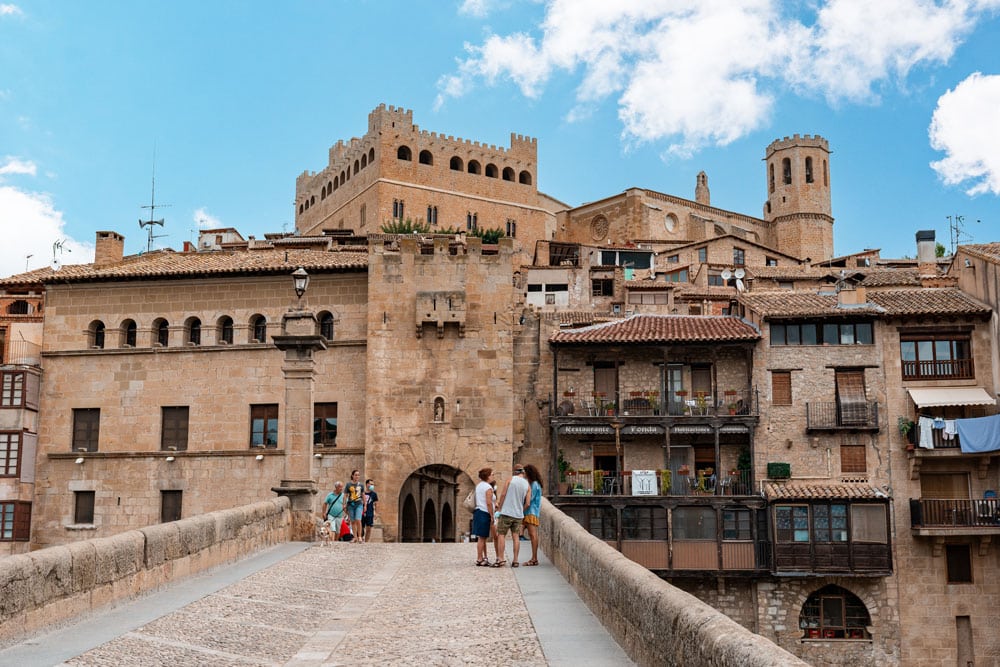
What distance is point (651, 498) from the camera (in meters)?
37.7

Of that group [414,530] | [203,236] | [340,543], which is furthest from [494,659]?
[203,236]

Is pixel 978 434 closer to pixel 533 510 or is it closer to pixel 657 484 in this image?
pixel 657 484

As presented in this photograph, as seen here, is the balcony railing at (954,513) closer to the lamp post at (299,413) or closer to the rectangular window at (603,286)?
the rectangular window at (603,286)

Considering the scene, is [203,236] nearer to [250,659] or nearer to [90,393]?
[90,393]

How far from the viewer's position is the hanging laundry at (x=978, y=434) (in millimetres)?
37094

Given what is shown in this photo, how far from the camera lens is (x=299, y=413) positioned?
73.2 feet

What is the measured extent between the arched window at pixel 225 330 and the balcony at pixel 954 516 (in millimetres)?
24051

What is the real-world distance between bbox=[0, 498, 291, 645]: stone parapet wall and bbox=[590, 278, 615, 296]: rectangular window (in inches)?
1527

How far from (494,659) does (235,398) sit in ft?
95.4

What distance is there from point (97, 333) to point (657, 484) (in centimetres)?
2033

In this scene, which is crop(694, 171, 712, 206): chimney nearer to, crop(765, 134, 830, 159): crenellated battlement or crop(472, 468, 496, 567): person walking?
crop(765, 134, 830, 159): crenellated battlement

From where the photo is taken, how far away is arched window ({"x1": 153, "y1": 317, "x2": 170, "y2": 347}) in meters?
38.2

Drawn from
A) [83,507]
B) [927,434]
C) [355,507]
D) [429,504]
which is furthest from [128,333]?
[927,434]

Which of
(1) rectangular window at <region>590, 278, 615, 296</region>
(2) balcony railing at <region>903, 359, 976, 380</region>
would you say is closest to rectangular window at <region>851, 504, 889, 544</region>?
(2) balcony railing at <region>903, 359, 976, 380</region>
